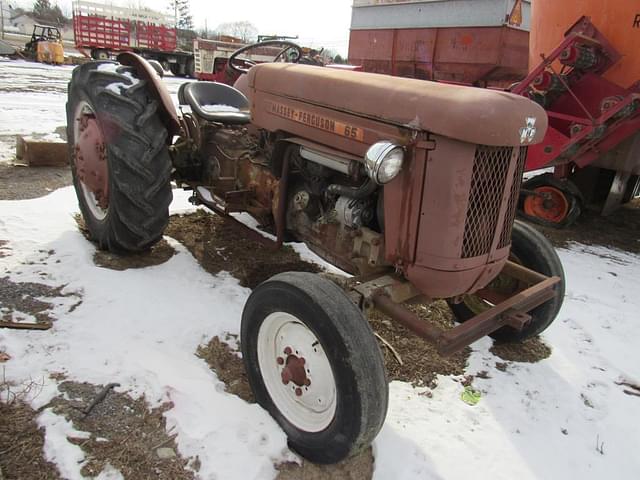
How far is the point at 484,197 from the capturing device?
197 cm

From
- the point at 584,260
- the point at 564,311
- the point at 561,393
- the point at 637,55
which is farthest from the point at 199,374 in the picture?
the point at 637,55

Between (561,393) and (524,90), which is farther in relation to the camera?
(524,90)

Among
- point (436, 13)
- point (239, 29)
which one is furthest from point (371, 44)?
point (239, 29)

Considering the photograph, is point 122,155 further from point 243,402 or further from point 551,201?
point 551,201

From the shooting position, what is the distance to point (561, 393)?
101 inches

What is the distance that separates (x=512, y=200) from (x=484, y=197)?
24 cm

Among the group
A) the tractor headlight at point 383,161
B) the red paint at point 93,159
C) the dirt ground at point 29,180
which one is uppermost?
the tractor headlight at point 383,161

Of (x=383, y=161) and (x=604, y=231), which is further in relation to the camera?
(x=604, y=231)

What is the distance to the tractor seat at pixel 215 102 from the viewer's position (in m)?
3.49

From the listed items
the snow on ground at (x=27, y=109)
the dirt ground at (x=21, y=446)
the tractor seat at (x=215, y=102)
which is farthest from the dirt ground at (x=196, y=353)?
the snow on ground at (x=27, y=109)

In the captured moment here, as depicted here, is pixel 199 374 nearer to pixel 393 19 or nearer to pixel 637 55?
pixel 637 55

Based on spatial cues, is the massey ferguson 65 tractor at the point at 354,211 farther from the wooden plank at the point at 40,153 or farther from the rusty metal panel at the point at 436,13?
the rusty metal panel at the point at 436,13

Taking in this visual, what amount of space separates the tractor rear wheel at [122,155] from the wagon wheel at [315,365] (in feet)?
4.37

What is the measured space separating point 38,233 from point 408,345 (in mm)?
2770
